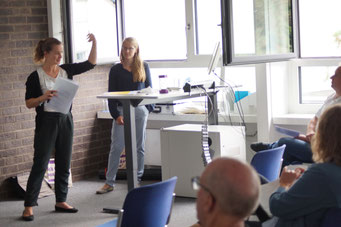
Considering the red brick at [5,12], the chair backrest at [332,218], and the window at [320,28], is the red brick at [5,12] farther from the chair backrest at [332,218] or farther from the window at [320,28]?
the chair backrest at [332,218]

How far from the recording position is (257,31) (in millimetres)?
5398

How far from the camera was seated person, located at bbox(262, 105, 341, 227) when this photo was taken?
2480 millimetres

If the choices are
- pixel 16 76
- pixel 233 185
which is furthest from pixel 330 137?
pixel 16 76

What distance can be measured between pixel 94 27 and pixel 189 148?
6.21 ft

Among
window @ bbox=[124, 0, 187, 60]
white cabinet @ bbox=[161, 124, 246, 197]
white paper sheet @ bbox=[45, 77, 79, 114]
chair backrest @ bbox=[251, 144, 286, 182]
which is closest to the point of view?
chair backrest @ bbox=[251, 144, 286, 182]

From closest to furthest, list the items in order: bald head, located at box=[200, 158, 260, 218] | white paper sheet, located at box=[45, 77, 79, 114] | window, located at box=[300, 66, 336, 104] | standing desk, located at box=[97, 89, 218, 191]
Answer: bald head, located at box=[200, 158, 260, 218]
white paper sheet, located at box=[45, 77, 79, 114]
standing desk, located at box=[97, 89, 218, 191]
window, located at box=[300, 66, 336, 104]

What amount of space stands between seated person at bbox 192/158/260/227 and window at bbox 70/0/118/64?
4839mm

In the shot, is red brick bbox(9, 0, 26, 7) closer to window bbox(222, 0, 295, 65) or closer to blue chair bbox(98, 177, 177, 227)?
window bbox(222, 0, 295, 65)

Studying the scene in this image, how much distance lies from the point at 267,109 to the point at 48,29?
2.46m

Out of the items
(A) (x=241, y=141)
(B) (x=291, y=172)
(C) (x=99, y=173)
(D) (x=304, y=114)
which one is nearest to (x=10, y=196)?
(C) (x=99, y=173)

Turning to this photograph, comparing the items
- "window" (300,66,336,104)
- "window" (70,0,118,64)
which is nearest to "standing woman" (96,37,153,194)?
"window" (70,0,118,64)

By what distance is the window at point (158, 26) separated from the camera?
668 centimetres

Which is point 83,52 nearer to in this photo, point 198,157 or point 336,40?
point 198,157

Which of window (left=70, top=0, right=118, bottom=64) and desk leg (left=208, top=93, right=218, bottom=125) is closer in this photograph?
desk leg (left=208, top=93, right=218, bottom=125)
